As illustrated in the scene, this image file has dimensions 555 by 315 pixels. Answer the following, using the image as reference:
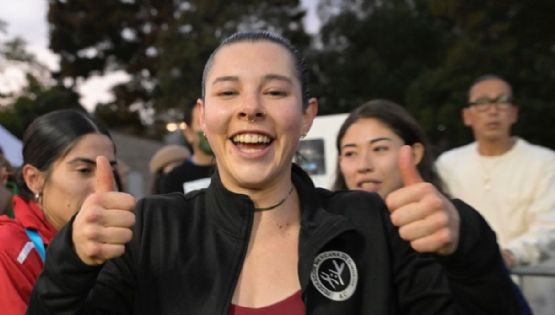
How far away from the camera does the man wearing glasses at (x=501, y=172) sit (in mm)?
4207

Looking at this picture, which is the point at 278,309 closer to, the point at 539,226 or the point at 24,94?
the point at 539,226

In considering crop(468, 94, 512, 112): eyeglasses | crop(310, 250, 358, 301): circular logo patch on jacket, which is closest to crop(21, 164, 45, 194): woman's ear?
crop(310, 250, 358, 301): circular logo patch on jacket

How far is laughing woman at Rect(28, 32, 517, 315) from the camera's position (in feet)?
5.29

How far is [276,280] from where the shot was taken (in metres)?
1.88

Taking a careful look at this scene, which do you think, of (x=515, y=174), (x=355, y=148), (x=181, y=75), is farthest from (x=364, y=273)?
(x=181, y=75)

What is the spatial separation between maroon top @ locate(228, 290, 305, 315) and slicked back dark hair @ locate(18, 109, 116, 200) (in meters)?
1.40

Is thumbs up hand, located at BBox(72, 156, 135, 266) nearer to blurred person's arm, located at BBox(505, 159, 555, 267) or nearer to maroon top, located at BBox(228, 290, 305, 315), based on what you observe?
maroon top, located at BBox(228, 290, 305, 315)

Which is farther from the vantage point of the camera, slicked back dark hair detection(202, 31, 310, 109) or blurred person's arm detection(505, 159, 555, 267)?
blurred person's arm detection(505, 159, 555, 267)

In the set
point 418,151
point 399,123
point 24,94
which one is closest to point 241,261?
point 399,123

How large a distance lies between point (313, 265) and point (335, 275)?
67mm

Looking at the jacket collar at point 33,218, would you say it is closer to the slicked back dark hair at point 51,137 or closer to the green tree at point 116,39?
the slicked back dark hair at point 51,137

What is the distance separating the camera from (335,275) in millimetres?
1823

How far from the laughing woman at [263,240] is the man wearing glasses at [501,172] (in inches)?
91.8

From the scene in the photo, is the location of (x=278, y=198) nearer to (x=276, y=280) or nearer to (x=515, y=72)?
(x=276, y=280)
